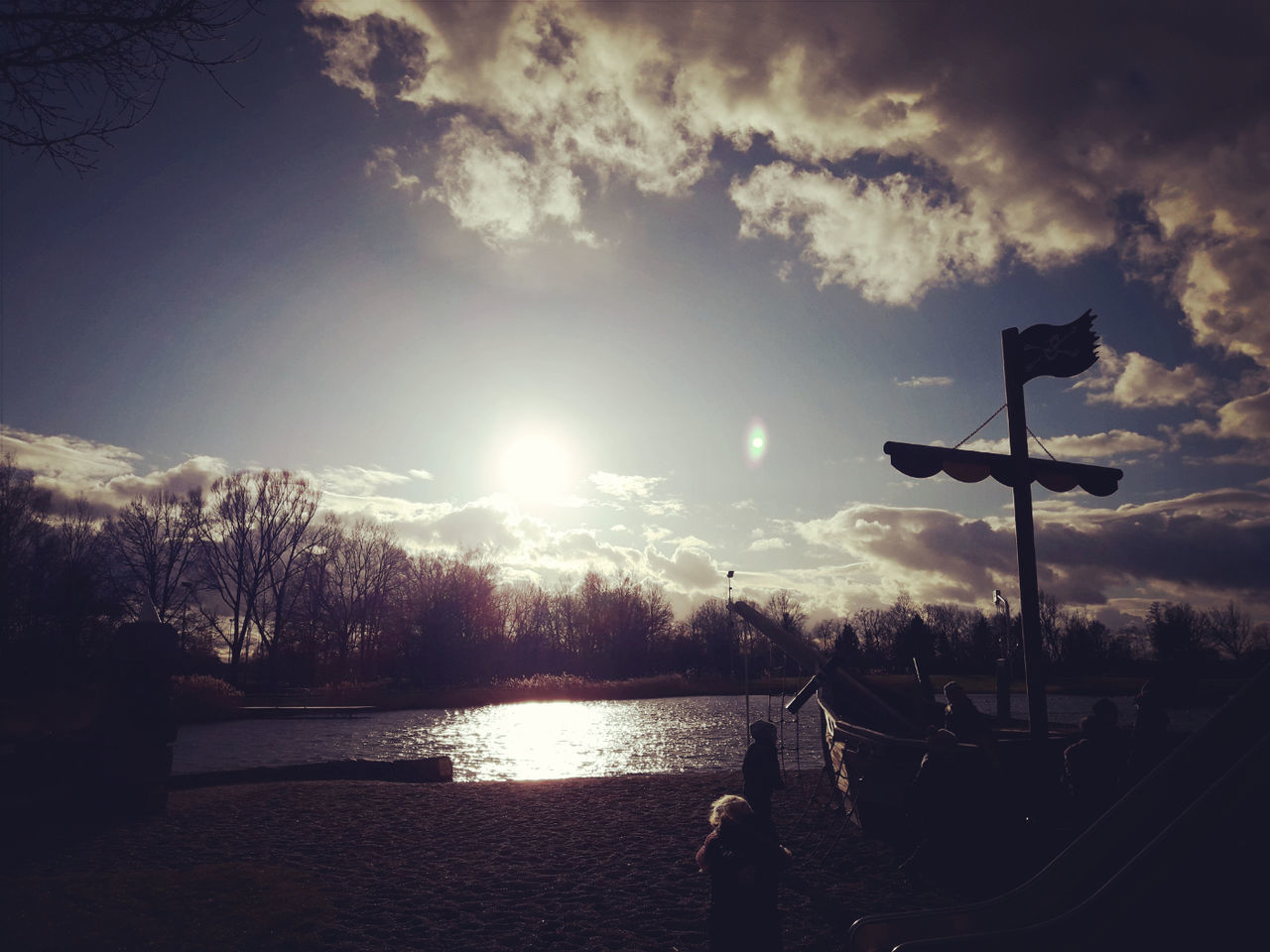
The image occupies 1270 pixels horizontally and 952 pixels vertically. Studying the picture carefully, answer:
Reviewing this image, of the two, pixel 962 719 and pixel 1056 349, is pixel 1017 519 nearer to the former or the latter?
pixel 1056 349

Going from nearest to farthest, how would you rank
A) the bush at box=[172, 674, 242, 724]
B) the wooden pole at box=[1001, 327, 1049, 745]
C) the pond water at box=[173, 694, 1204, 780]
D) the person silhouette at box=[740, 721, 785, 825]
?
the person silhouette at box=[740, 721, 785, 825], the wooden pole at box=[1001, 327, 1049, 745], the pond water at box=[173, 694, 1204, 780], the bush at box=[172, 674, 242, 724]

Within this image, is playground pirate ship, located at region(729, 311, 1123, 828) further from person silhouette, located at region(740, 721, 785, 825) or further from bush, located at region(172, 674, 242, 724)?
bush, located at region(172, 674, 242, 724)

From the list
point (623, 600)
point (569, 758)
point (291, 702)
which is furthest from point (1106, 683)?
point (291, 702)

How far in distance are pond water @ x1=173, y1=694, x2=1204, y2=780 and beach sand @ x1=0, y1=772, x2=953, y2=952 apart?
378 cm

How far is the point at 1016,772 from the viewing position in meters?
8.13

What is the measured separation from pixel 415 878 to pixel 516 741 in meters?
19.5

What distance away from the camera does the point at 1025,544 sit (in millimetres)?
8297

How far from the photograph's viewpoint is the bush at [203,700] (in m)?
31.6

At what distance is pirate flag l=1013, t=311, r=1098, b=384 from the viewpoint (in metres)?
8.42

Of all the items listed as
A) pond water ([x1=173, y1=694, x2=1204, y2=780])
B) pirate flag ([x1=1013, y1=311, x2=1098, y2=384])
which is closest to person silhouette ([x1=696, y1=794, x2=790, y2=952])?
pirate flag ([x1=1013, y1=311, x2=1098, y2=384])

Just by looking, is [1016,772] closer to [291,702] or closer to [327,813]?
[327,813]

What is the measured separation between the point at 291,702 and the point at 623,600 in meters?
47.0

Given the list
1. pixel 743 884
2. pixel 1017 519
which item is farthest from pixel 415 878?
pixel 1017 519

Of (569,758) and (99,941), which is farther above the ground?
(99,941)
